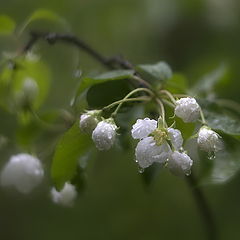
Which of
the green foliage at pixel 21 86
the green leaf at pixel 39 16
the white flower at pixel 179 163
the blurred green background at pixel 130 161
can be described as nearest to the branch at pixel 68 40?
the green leaf at pixel 39 16

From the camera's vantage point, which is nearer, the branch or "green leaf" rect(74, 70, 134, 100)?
"green leaf" rect(74, 70, 134, 100)

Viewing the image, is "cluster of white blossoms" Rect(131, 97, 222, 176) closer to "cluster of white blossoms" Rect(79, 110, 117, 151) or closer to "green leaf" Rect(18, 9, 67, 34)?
"cluster of white blossoms" Rect(79, 110, 117, 151)

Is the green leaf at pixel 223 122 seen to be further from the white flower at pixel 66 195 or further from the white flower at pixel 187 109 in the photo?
the white flower at pixel 66 195

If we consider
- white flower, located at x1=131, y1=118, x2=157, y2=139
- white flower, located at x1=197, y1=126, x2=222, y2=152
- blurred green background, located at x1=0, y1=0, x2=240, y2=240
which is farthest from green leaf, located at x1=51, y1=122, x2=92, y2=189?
blurred green background, located at x1=0, y1=0, x2=240, y2=240

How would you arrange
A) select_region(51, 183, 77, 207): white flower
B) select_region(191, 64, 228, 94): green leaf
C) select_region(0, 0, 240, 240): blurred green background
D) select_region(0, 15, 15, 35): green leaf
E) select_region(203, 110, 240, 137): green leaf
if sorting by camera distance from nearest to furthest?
select_region(203, 110, 240, 137): green leaf → select_region(51, 183, 77, 207): white flower → select_region(0, 15, 15, 35): green leaf → select_region(191, 64, 228, 94): green leaf → select_region(0, 0, 240, 240): blurred green background

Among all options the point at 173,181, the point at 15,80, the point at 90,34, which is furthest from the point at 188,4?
the point at 15,80

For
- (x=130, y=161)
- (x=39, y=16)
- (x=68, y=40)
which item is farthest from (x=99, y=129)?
(x=130, y=161)

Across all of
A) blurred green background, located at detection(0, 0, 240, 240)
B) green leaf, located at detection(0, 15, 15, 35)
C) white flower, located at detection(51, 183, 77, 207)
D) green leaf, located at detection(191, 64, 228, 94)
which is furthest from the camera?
blurred green background, located at detection(0, 0, 240, 240)

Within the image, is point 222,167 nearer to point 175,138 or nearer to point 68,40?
point 175,138
